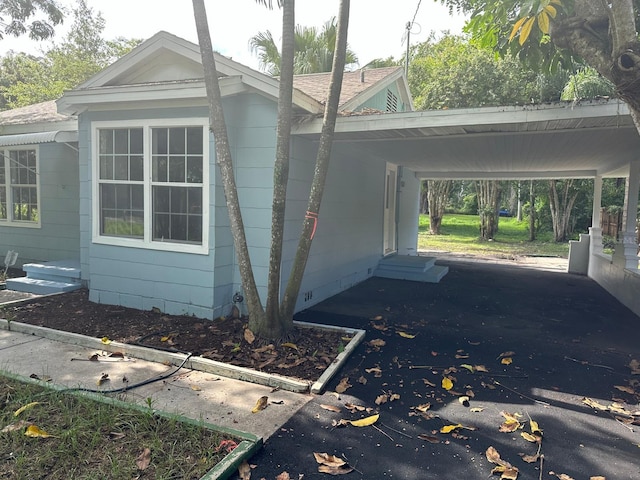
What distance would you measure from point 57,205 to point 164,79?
169 inches

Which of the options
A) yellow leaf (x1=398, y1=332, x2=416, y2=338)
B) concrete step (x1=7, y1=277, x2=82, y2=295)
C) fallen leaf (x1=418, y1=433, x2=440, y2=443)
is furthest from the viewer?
concrete step (x1=7, y1=277, x2=82, y2=295)

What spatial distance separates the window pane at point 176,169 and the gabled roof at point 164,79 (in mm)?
817

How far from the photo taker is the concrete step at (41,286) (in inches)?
286

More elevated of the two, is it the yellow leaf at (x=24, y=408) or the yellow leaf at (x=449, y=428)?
the yellow leaf at (x=24, y=408)

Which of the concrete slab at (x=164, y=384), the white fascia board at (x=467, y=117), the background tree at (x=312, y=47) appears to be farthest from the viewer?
the background tree at (x=312, y=47)

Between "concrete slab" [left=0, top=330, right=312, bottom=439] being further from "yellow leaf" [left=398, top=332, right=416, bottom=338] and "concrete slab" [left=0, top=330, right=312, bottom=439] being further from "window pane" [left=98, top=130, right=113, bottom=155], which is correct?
"window pane" [left=98, top=130, right=113, bottom=155]

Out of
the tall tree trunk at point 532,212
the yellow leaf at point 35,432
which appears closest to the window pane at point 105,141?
the yellow leaf at point 35,432

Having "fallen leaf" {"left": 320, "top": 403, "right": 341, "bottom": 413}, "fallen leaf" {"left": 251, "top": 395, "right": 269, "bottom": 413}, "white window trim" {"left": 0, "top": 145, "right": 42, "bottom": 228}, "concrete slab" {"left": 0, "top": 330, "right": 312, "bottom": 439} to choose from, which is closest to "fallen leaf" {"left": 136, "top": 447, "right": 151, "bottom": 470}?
"concrete slab" {"left": 0, "top": 330, "right": 312, "bottom": 439}

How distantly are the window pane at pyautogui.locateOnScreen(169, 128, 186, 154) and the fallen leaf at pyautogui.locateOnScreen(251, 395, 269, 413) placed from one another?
3612mm

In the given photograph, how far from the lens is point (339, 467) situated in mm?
2791

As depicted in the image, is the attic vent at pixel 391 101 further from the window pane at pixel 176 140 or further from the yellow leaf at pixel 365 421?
the yellow leaf at pixel 365 421

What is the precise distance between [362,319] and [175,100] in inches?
156

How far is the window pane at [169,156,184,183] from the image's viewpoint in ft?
19.3

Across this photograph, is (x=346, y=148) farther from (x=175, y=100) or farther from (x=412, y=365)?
(x=412, y=365)
